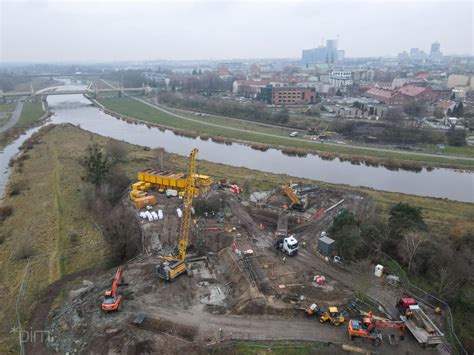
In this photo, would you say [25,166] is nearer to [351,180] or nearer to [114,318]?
[114,318]

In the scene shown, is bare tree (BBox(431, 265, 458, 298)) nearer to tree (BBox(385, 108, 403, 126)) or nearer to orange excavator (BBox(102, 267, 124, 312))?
orange excavator (BBox(102, 267, 124, 312))

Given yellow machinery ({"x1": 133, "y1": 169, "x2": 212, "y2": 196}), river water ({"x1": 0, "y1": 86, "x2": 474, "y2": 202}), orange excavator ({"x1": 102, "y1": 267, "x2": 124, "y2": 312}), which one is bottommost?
river water ({"x1": 0, "y1": 86, "x2": 474, "y2": 202})

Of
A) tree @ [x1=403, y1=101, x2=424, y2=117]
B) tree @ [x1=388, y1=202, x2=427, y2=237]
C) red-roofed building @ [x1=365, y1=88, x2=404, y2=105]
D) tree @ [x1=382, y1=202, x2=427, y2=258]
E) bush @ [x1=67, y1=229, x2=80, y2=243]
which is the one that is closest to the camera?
tree @ [x1=382, y1=202, x2=427, y2=258]

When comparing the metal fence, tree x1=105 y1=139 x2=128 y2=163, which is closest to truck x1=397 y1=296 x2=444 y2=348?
the metal fence

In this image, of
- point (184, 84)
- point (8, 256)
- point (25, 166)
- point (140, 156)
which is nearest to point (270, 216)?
point (8, 256)

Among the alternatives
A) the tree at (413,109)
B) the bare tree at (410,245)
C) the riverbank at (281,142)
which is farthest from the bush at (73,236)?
the tree at (413,109)

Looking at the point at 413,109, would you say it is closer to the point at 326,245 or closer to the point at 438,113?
the point at 438,113

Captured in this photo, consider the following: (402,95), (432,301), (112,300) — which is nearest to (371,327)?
(432,301)
